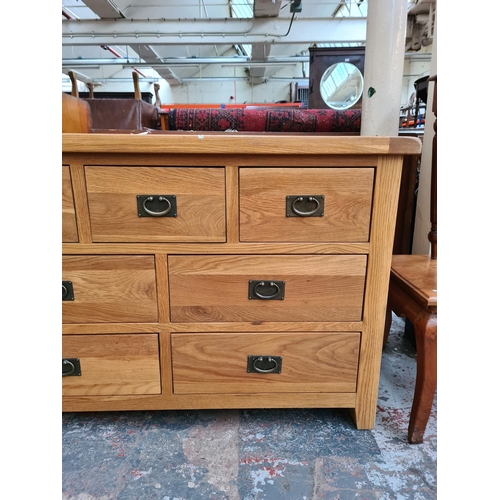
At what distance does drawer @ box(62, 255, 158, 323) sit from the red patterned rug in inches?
28.1

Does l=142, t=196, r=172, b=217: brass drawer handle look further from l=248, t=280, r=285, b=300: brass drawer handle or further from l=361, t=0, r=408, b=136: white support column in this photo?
l=361, t=0, r=408, b=136: white support column

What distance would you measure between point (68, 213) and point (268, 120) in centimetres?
81

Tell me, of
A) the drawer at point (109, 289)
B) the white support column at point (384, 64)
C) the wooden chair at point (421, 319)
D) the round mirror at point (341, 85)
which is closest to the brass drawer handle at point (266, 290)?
the drawer at point (109, 289)

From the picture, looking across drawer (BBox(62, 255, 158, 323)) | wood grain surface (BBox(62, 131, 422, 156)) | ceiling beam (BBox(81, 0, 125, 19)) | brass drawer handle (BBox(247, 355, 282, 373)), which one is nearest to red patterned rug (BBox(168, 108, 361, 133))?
wood grain surface (BBox(62, 131, 422, 156))

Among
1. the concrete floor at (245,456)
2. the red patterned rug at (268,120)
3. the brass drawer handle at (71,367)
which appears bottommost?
the concrete floor at (245,456)

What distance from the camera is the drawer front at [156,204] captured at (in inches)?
32.2

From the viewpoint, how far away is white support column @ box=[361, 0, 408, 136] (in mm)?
964

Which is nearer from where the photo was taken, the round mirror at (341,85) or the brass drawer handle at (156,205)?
the brass drawer handle at (156,205)

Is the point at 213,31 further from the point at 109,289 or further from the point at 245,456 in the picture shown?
the point at 245,456

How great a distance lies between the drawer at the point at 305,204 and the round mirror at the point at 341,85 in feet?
5.17

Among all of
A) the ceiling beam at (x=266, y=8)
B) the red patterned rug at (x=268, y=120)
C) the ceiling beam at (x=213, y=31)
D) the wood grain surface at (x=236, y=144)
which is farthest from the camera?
the ceiling beam at (x=213, y=31)

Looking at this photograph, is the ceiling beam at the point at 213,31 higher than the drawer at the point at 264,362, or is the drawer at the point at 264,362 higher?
the ceiling beam at the point at 213,31

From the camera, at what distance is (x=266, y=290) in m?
0.89

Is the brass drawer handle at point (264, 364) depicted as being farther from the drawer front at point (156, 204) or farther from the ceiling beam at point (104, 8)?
the ceiling beam at point (104, 8)
